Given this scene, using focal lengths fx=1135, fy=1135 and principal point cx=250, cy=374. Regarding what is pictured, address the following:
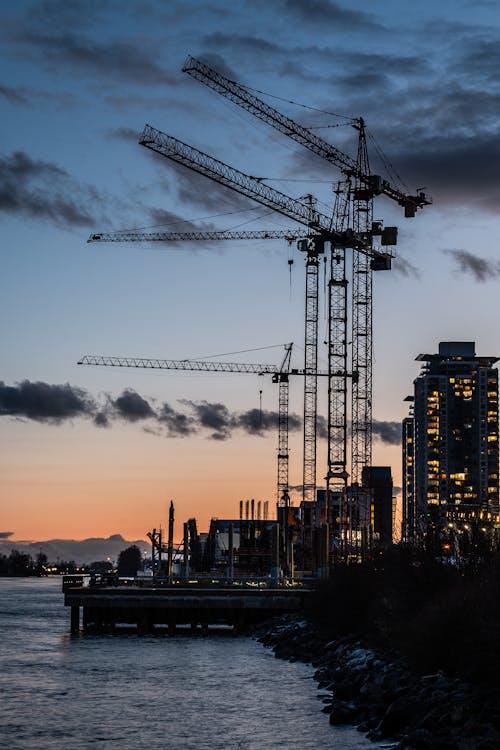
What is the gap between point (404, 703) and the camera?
38812 mm

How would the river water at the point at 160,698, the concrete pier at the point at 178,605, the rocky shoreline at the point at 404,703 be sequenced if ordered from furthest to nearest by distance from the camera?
the concrete pier at the point at 178,605, the river water at the point at 160,698, the rocky shoreline at the point at 404,703

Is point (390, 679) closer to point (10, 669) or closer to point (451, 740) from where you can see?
point (451, 740)

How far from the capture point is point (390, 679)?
145 ft

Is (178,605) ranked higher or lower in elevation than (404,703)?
higher

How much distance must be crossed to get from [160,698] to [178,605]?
29088mm

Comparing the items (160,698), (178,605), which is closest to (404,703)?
(160,698)

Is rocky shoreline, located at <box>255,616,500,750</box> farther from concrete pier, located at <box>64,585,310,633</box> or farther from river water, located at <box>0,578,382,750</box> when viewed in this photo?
concrete pier, located at <box>64,585,310,633</box>

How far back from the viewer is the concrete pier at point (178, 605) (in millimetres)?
82938

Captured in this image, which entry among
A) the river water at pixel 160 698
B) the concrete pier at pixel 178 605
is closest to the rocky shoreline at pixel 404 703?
the river water at pixel 160 698

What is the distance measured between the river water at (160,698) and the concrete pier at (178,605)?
8.54 feet

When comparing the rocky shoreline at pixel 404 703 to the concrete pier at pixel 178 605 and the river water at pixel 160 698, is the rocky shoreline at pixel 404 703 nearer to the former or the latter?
the river water at pixel 160 698

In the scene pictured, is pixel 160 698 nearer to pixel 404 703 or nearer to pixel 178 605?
pixel 404 703

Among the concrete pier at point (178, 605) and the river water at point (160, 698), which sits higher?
the concrete pier at point (178, 605)

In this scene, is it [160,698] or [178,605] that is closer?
[160,698]
